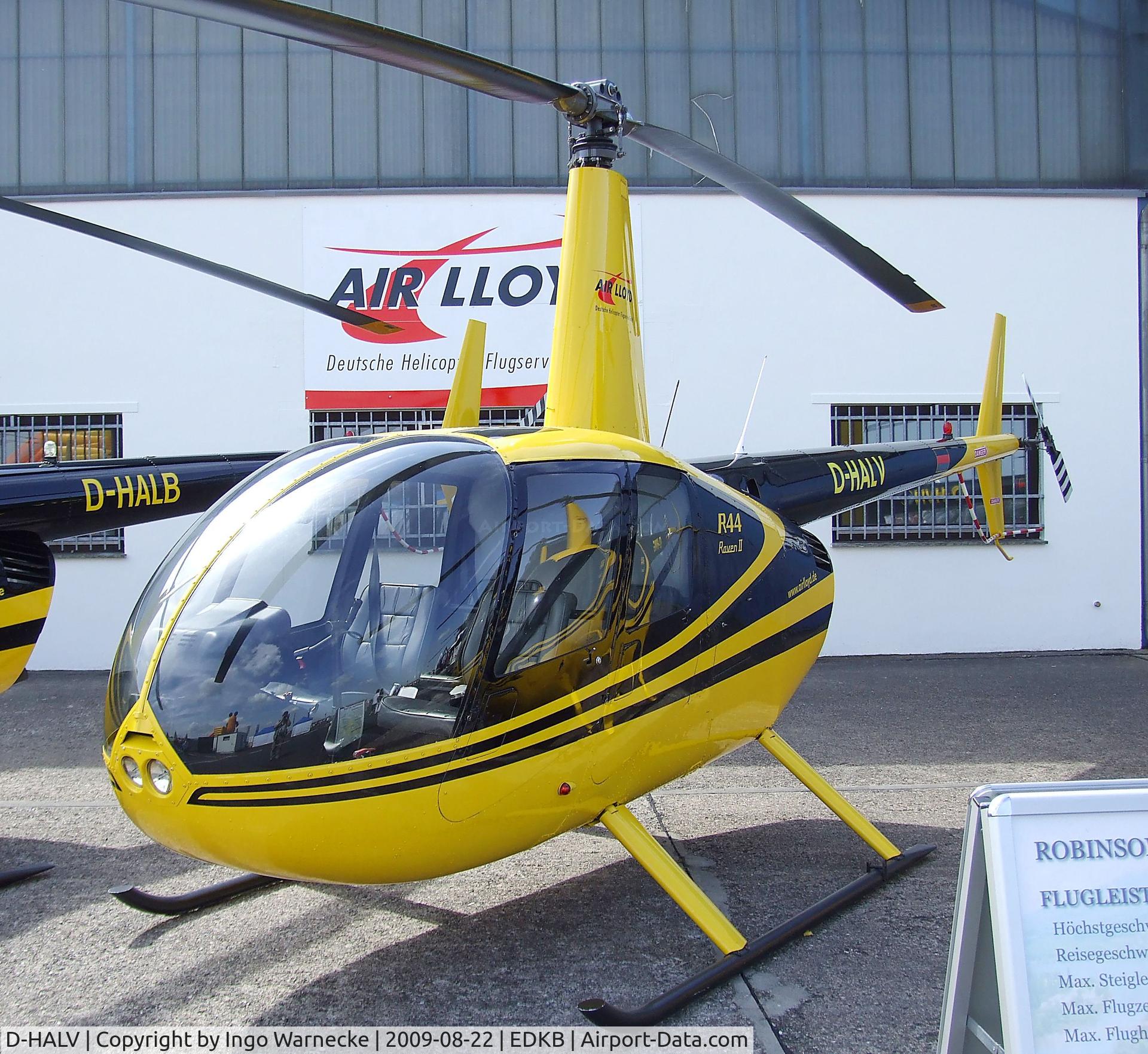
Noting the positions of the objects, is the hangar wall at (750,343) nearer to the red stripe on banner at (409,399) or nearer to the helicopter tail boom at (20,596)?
the red stripe on banner at (409,399)

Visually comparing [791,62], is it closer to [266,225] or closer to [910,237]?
[910,237]

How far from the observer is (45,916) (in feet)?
13.5

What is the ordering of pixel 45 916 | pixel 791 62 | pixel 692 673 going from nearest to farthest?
1. pixel 692 673
2. pixel 45 916
3. pixel 791 62

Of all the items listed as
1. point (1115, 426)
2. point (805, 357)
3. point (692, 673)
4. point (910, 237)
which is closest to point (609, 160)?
point (692, 673)

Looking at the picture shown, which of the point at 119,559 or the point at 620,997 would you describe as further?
the point at 119,559

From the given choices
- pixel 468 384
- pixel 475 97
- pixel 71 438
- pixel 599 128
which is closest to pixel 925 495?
pixel 468 384

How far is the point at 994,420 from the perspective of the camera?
7328 mm

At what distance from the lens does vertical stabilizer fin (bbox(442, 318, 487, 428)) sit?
231 inches

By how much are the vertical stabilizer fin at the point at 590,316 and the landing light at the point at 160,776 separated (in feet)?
7.67

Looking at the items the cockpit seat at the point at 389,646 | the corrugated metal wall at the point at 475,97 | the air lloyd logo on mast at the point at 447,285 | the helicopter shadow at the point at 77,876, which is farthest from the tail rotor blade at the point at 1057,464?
the helicopter shadow at the point at 77,876

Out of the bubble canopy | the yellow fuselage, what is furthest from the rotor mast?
the bubble canopy

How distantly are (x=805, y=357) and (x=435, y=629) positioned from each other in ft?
26.0

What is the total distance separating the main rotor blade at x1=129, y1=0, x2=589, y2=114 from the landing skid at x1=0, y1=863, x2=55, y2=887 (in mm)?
3794

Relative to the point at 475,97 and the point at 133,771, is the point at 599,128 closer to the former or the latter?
the point at 133,771
